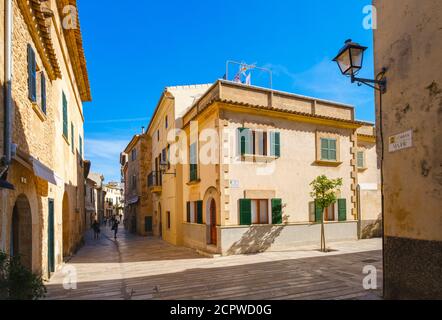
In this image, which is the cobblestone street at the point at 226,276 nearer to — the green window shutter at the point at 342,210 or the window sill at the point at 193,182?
the green window shutter at the point at 342,210

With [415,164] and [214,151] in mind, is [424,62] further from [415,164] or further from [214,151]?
[214,151]

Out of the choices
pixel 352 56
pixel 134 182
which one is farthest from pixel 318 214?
pixel 134 182

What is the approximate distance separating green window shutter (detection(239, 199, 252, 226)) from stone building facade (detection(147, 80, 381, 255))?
4cm

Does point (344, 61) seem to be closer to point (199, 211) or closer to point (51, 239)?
point (51, 239)

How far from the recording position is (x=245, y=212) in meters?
14.4

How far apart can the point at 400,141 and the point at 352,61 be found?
1.88m

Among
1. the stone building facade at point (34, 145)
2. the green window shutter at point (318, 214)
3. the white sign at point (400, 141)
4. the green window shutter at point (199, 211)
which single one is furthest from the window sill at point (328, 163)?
the stone building facade at point (34, 145)

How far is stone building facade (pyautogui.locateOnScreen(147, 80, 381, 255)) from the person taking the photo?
1444cm

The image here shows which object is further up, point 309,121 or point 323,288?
point 309,121
